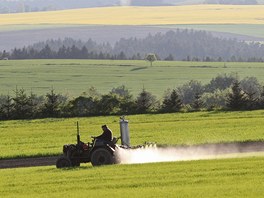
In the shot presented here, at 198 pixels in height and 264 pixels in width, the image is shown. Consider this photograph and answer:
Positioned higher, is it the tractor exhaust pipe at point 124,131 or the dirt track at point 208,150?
the tractor exhaust pipe at point 124,131

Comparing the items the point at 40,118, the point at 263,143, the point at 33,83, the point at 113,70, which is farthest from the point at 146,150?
the point at 113,70

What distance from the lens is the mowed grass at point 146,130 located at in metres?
38.8

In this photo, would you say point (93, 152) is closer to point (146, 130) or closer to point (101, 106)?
point (146, 130)

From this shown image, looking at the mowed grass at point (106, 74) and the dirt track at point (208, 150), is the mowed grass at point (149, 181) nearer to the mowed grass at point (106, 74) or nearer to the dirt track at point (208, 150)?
the dirt track at point (208, 150)

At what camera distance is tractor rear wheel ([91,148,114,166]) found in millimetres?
27859

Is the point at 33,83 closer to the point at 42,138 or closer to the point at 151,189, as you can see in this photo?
the point at 42,138

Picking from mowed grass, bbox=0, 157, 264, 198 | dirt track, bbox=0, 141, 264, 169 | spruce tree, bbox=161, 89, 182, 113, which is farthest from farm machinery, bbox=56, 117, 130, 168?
spruce tree, bbox=161, 89, 182, 113

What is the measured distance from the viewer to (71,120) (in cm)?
5597

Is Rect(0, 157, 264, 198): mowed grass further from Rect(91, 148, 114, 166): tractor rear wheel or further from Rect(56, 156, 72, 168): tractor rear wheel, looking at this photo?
Rect(56, 156, 72, 168): tractor rear wheel

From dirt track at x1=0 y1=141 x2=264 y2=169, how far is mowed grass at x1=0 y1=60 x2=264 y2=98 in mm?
96537

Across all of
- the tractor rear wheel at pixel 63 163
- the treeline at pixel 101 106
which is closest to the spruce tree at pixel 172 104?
the treeline at pixel 101 106

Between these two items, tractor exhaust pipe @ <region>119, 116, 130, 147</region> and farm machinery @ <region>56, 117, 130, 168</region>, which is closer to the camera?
farm machinery @ <region>56, 117, 130, 168</region>

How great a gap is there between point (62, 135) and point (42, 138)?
1.75 meters

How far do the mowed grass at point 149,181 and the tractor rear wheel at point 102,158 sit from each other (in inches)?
23.8
